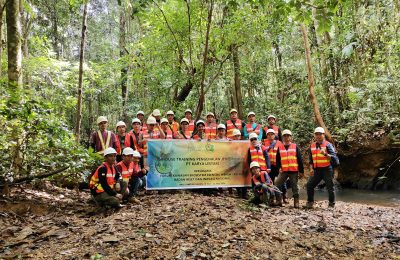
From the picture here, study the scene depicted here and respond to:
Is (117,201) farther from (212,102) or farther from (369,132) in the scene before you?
(212,102)

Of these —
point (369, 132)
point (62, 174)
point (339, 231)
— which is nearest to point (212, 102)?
point (369, 132)

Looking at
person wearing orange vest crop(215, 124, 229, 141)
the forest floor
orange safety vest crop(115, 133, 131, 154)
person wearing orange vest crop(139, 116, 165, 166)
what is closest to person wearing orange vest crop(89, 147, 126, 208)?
the forest floor

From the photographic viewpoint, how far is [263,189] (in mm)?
8336

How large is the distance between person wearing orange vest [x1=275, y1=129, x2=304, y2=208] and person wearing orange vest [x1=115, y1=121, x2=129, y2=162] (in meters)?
4.29

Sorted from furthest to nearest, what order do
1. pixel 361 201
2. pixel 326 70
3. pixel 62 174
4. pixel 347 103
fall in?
pixel 326 70, pixel 347 103, pixel 361 201, pixel 62 174

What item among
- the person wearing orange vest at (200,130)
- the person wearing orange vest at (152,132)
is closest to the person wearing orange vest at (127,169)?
the person wearing orange vest at (152,132)

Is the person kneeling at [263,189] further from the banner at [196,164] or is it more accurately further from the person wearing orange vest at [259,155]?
the banner at [196,164]

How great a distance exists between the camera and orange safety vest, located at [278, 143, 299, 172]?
8.77 metres

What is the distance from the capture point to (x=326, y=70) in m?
18.2

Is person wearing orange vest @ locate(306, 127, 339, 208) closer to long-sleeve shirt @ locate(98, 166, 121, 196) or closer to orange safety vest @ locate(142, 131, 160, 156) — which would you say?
orange safety vest @ locate(142, 131, 160, 156)

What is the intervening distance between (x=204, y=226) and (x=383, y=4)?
1463cm

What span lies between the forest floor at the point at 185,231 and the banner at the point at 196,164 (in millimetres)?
739

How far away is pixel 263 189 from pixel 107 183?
378 centimetres

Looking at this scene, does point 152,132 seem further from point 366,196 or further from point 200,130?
point 366,196
